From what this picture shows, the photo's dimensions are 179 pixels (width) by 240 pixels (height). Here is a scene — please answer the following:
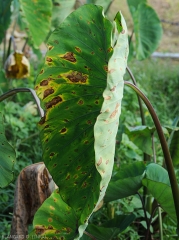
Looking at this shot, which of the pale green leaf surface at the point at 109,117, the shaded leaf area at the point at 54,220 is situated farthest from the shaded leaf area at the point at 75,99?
the pale green leaf surface at the point at 109,117

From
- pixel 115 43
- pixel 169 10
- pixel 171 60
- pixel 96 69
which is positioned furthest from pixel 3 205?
pixel 169 10

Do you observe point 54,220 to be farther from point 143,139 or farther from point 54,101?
point 143,139

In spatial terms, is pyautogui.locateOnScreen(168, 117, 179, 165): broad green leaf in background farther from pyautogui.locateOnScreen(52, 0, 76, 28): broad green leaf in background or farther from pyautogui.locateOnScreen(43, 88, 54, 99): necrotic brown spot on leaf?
pyautogui.locateOnScreen(52, 0, 76, 28): broad green leaf in background

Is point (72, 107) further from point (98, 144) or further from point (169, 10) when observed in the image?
point (169, 10)

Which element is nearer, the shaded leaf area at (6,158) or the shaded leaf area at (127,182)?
the shaded leaf area at (6,158)

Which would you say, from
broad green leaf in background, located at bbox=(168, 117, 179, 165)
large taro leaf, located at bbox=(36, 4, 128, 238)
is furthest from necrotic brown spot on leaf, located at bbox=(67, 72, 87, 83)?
broad green leaf in background, located at bbox=(168, 117, 179, 165)

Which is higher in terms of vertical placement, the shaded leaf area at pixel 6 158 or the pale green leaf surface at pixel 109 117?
the pale green leaf surface at pixel 109 117

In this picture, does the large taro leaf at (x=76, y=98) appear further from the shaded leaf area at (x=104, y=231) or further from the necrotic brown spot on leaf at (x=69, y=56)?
the shaded leaf area at (x=104, y=231)
